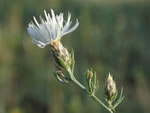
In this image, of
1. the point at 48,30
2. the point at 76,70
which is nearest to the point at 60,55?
the point at 48,30

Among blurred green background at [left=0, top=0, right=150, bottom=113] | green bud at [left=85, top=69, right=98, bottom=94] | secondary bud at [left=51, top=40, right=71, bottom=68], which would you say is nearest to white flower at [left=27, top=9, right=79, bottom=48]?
secondary bud at [left=51, top=40, right=71, bottom=68]

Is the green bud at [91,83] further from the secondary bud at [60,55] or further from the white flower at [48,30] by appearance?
the white flower at [48,30]

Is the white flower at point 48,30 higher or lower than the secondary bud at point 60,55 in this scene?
higher

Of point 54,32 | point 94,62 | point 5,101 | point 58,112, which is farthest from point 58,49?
point 94,62

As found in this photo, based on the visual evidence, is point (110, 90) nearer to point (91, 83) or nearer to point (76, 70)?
point (91, 83)

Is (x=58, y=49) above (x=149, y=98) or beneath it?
above

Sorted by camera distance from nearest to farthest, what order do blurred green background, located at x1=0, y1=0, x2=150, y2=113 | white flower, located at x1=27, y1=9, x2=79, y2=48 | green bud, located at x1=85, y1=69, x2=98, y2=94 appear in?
green bud, located at x1=85, y1=69, x2=98, y2=94
white flower, located at x1=27, y1=9, x2=79, y2=48
blurred green background, located at x1=0, y1=0, x2=150, y2=113

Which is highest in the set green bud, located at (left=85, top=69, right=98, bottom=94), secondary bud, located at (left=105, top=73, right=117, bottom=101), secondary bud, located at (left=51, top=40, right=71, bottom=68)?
secondary bud, located at (left=51, top=40, right=71, bottom=68)

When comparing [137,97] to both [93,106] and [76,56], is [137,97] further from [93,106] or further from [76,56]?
[76,56]

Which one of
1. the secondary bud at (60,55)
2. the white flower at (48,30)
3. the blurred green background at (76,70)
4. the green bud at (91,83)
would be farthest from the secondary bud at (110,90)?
the blurred green background at (76,70)

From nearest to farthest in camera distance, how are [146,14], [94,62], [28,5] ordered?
[94,62], [146,14], [28,5]

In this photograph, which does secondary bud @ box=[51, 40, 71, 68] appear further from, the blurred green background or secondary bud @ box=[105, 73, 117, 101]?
the blurred green background
